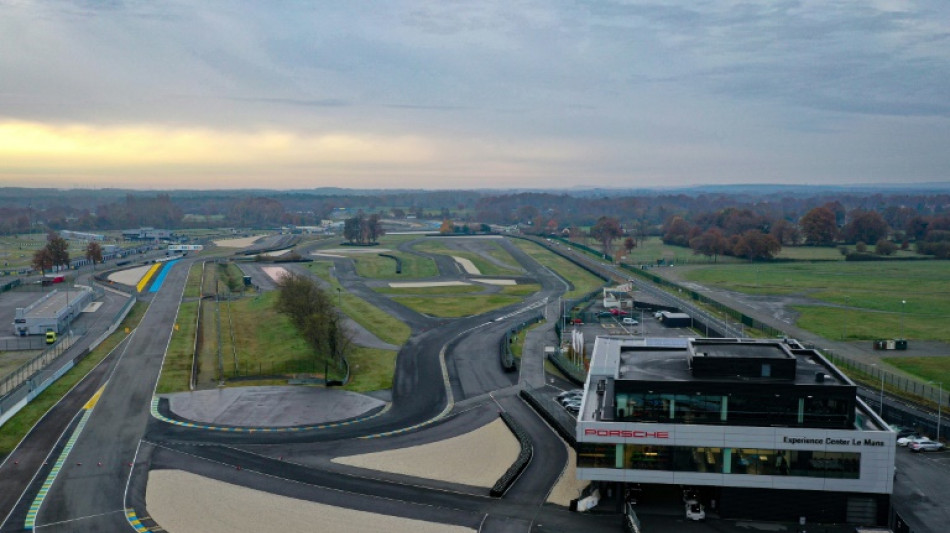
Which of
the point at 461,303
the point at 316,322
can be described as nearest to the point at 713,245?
the point at 461,303

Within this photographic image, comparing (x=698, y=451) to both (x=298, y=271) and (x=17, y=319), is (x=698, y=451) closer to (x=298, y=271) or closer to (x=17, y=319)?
(x=17, y=319)

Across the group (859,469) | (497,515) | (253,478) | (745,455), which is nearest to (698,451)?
(745,455)

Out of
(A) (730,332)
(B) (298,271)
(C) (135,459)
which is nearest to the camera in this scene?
(C) (135,459)

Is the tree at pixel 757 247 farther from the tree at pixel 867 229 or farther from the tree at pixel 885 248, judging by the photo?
the tree at pixel 867 229

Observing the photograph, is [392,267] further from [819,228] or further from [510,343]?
[819,228]

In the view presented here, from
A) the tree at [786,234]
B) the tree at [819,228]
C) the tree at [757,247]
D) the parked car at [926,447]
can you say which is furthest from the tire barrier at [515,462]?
the tree at [819,228]

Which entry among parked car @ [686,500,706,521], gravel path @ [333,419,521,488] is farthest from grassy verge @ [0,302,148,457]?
parked car @ [686,500,706,521]
